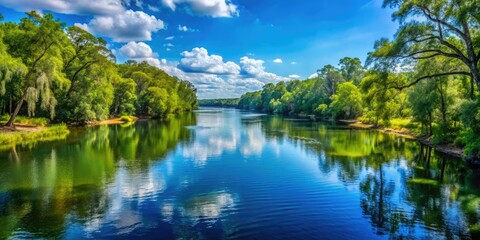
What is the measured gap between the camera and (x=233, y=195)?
656 inches

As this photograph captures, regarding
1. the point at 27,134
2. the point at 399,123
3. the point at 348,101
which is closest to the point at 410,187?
the point at 27,134

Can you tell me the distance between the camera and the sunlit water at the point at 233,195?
12297 millimetres

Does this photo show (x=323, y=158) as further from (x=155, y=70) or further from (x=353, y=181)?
(x=155, y=70)

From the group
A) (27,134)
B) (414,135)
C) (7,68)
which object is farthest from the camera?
(414,135)

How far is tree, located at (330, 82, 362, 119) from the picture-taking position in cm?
7431

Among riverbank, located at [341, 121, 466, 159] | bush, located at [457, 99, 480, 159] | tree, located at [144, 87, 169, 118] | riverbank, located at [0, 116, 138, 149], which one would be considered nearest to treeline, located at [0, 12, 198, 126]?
riverbank, located at [0, 116, 138, 149]

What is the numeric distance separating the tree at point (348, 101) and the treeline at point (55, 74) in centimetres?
4816

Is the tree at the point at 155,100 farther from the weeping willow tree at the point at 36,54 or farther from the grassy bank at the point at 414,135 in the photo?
the grassy bank at the point at 414,135

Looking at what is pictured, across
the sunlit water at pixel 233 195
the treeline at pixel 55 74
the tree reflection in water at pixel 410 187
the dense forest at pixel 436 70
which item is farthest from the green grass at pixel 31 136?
the dense forest at pixel 436 70

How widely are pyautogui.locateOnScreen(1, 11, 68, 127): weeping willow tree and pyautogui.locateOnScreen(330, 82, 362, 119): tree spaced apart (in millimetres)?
57705

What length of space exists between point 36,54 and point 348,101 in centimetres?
6033

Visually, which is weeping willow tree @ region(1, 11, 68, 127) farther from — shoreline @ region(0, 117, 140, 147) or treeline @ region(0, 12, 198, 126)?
shoreline @ region(0, 117, 140, 147)

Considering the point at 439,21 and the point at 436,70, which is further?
the point at 436,70

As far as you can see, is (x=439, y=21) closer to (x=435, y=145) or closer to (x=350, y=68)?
(x=435, y=145)
